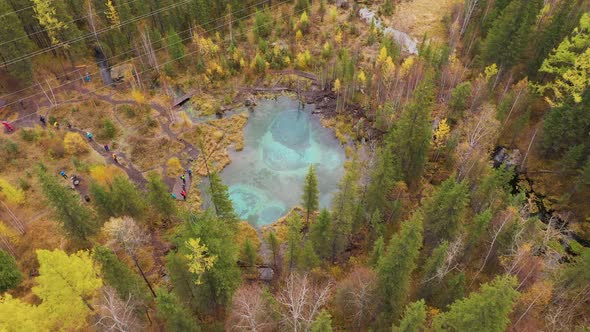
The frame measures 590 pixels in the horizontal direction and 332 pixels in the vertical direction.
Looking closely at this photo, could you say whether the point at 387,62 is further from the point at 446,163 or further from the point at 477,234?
the point at 477,234

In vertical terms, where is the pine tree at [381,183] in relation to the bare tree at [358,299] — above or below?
above

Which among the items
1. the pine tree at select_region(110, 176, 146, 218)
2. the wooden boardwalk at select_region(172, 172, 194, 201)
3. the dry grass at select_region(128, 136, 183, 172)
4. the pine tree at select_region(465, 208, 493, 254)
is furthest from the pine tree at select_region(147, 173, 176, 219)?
the pine tree at select_region(465, 208, 493, 254)

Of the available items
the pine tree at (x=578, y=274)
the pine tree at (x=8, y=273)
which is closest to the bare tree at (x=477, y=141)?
the pine tree at (x=578, y=274)

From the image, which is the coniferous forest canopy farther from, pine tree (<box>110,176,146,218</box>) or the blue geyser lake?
the blue geyser lake

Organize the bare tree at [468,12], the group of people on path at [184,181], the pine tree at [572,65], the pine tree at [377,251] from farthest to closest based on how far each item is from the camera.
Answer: the bare tree at [468,12] → the group of people on path at [184,181] → the pine tree at [572,65] → the pine tree at [377,251]

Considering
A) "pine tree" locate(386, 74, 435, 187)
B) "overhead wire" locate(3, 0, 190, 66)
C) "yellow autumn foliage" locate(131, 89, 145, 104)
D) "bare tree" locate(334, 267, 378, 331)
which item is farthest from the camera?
"yellow autumn foliage" locate(131, 89, 145, 104)

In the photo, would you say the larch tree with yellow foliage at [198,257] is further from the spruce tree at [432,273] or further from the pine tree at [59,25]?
the pine tree at [59,25]

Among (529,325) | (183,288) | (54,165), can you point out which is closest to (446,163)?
(529,325)
